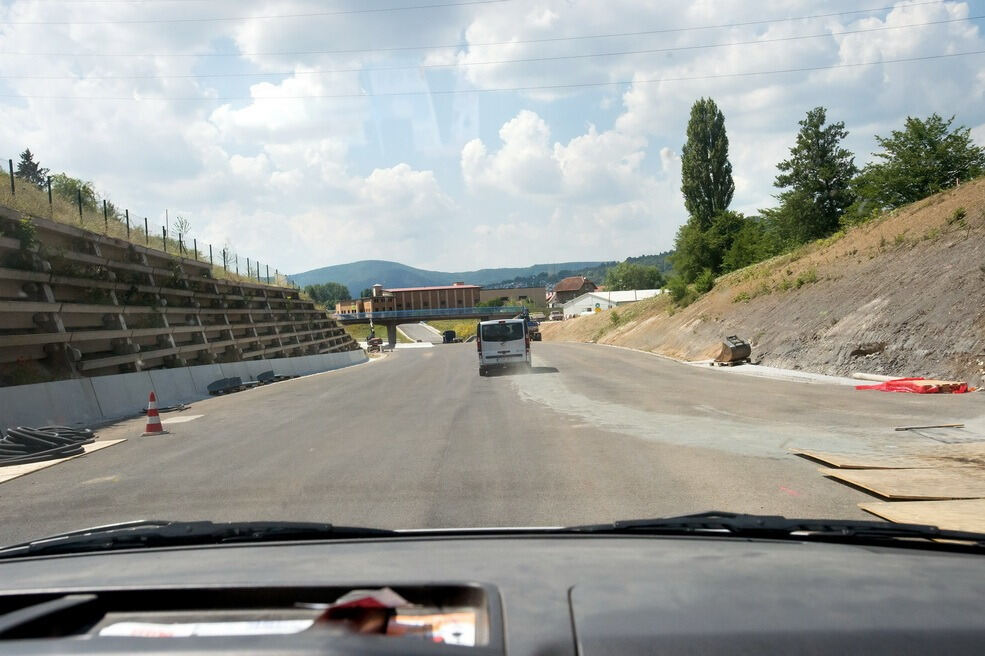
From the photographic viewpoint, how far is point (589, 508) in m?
7.36

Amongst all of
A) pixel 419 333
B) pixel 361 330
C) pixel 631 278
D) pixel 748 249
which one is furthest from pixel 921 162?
pixel 631 278

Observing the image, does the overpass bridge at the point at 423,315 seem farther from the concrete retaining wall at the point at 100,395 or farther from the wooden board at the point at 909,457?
the wooden board at the point at 909,457

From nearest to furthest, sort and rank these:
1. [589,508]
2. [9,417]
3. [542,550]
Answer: [542,550] → [589,508] → [9,417]

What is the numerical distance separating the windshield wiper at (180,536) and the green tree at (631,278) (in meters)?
182

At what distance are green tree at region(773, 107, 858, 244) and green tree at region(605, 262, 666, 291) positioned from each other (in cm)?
12134

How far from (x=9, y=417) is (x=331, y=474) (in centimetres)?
894

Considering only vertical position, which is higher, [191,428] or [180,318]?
[180,318]

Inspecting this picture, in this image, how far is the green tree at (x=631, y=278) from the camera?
186 metres

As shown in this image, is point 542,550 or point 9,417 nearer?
point 542,550

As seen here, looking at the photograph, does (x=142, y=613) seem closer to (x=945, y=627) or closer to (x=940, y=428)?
(x=945, y=627)

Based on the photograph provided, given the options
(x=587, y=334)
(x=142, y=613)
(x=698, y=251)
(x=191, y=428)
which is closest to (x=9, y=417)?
(x=191, y=428)

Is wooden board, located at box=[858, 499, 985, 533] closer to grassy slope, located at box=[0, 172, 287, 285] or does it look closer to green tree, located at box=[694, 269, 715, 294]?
grassy slope, located at box=[0, 172, 287, 285]

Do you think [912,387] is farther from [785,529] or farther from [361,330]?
[361,330]

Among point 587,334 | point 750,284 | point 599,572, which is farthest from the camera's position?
point 587,334
